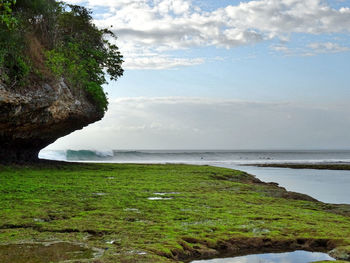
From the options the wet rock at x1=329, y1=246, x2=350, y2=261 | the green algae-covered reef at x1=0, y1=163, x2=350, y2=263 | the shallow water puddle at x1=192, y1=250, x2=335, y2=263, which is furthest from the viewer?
the shallow water puddle at x1=192, y1=250, x2=335, y2=263

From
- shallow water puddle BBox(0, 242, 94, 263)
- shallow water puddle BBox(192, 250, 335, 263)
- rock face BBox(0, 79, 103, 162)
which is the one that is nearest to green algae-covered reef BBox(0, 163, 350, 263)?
shallow water puddle BBox(0, 242, 94, 263)

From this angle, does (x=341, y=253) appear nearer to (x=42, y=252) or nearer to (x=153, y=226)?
(x=153, y=226)

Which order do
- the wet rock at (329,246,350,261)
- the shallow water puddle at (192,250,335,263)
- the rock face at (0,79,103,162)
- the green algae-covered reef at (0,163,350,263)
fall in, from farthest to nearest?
1. the rock face at (0,79,103,162)
2. the shallow water puddle at (192,250,335,263)
3. the wet rock at (329,246,350,261)
4. the green algae-covered reef at (0,163,350,263)

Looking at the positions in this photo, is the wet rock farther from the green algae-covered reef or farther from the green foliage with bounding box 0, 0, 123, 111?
the green foliage with bounding box 0, 0, 123, 111

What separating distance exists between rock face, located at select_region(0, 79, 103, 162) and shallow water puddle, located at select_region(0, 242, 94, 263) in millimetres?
15982

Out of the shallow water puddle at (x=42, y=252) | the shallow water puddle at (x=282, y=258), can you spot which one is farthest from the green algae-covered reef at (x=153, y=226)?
the shallow water puddle at (x=282, y=258)

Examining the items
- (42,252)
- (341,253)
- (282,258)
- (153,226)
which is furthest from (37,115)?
(341,253)

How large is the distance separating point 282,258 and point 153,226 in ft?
11.1

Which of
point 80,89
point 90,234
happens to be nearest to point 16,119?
point 80,89

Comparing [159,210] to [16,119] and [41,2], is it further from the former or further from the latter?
[41,2]

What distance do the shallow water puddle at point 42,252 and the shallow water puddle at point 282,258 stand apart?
251 centimetres

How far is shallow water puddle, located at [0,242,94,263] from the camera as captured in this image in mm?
7048

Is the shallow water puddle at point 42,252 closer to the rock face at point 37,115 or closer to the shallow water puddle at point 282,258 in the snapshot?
the shallow water puddle at point 282,258

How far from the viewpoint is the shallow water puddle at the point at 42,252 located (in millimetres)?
7048
